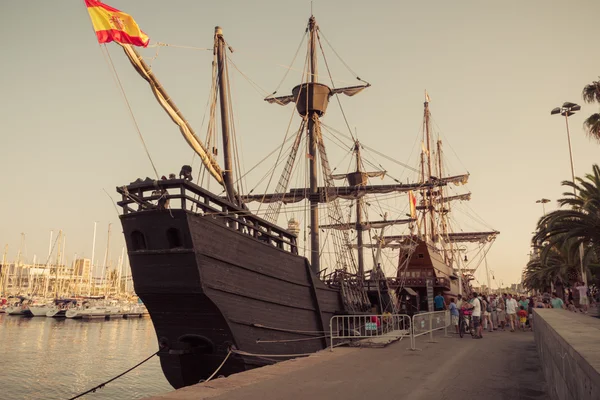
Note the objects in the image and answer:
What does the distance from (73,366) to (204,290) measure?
1988cm

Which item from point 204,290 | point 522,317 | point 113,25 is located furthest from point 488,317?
point 113,25

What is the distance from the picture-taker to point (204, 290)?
9.43 m

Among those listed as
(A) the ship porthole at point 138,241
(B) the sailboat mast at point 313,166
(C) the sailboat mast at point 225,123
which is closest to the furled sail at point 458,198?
(B) the sailboat mast at point 313,166

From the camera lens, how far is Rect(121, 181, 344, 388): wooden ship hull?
9.52 metres

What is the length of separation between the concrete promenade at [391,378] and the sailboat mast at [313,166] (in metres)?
7.34

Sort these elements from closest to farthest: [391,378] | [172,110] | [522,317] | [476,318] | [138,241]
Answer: [391,378], [138,241], [172,110], [476,318], [522,317]

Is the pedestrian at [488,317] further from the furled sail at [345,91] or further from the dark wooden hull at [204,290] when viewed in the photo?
the furled sail at [345,91]

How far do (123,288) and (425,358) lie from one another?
325ft

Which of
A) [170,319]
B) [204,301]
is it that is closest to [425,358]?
[204,301]

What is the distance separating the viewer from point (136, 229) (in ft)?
32.9

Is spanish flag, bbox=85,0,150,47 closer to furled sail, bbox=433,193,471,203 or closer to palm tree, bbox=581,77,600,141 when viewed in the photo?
palm tree, bbox=581,77,600,141

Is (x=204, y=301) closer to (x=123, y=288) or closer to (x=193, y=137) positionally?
(x=193, y=137)

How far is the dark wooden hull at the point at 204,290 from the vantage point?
375 inches

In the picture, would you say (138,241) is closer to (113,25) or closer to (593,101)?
(113,25)
